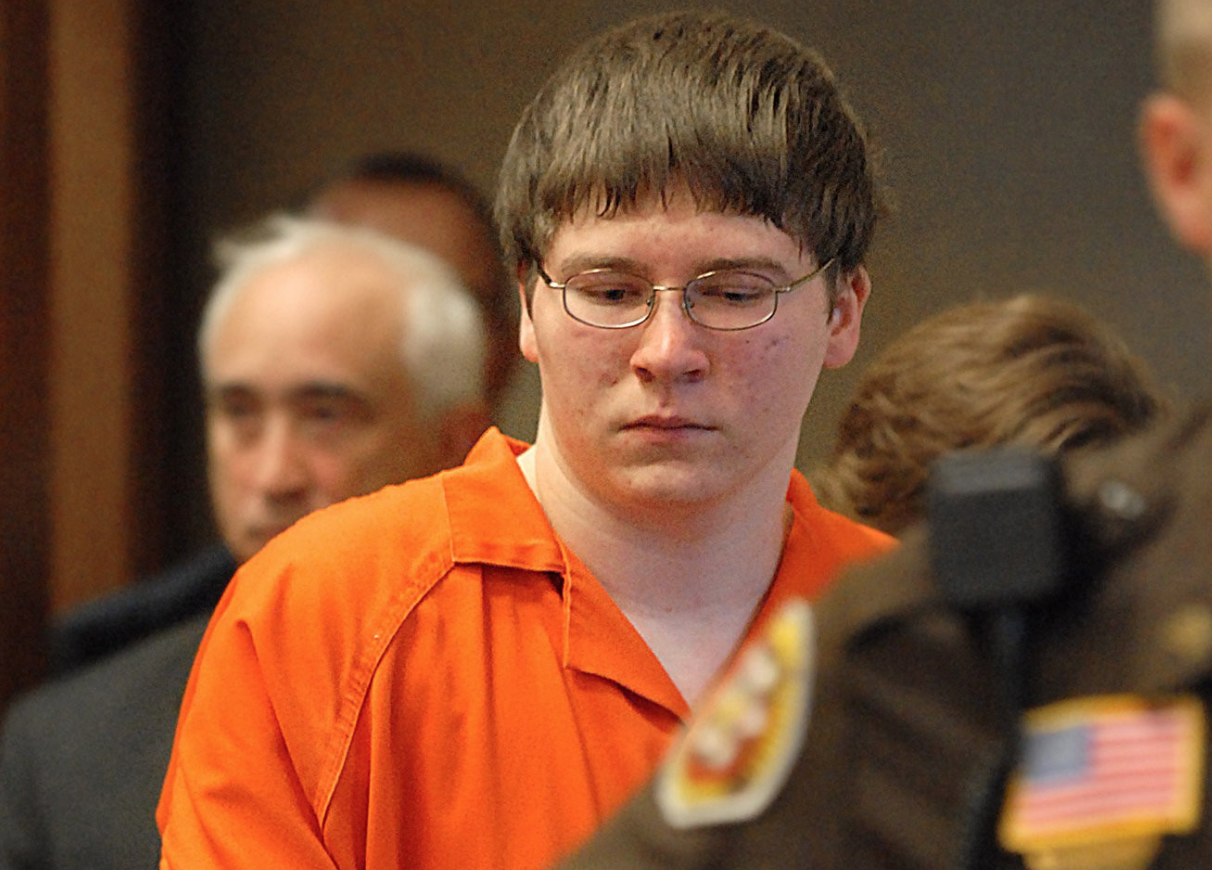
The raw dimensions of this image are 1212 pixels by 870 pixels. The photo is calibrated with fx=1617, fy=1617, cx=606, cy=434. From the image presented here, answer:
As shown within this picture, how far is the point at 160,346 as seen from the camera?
2.33 metres

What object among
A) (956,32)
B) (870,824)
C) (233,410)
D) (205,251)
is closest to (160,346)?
(205,251)

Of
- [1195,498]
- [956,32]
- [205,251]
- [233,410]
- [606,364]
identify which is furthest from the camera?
[205,251]

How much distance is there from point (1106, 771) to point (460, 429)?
1.17 m

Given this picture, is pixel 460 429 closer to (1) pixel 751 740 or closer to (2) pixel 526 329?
(2) pixel 526 329

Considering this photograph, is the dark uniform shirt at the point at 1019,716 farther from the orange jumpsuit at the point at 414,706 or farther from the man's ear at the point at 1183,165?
the orange jumpsuit at the point at 414,706

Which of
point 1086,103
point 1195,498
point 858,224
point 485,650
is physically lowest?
point 485,650

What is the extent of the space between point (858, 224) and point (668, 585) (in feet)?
0.84

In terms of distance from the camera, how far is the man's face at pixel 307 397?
1.62 meters

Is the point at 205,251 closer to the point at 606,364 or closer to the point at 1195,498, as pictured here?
the point at 606,364

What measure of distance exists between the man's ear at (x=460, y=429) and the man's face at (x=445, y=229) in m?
0.16

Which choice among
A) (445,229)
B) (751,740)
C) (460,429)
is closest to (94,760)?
(460,429)

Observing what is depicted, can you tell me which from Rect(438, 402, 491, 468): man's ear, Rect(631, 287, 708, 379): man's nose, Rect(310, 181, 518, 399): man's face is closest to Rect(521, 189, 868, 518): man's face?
Rect(631, 287, 708, 379): man's nose

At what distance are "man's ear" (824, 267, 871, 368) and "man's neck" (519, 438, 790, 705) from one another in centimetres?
10

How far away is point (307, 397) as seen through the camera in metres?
1.68
